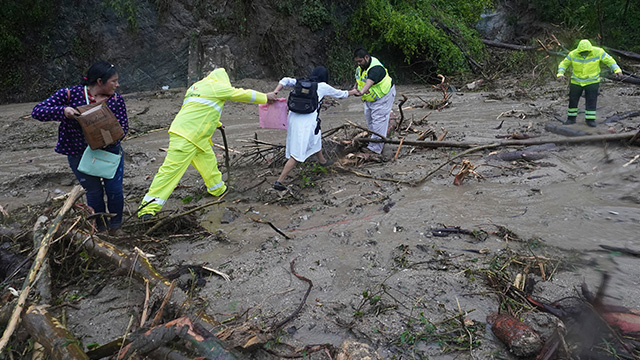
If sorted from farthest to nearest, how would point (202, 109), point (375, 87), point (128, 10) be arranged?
point (128, 10), point (375, 87), point (202, 109)

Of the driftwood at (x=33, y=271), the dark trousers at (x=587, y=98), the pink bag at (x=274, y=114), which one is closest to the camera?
the driftwood at (x=33, y=271)

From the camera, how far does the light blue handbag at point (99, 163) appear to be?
398 cm

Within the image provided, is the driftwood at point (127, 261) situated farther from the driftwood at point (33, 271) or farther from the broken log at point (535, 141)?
the broken log at point (535, 141)

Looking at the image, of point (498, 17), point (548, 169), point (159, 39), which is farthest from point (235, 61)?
point (498, 17)

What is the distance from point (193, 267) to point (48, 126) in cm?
727

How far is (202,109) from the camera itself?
502cm

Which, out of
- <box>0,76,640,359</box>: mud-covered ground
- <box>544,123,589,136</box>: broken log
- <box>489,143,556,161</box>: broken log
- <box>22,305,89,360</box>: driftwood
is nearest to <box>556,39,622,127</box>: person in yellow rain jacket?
<box>0,76,640,359</box>: mud-covered ground

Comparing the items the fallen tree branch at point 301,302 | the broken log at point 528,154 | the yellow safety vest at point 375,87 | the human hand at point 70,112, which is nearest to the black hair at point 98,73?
the human hand at point 70,112

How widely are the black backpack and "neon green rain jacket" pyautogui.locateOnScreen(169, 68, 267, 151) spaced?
0.70 m

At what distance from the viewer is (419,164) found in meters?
6.39

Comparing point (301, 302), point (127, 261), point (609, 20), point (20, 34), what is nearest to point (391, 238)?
point (301, 302)

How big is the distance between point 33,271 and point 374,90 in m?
Answer: 5.27

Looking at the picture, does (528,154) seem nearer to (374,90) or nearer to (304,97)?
(374,90)

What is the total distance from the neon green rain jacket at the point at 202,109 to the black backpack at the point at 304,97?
695mm
